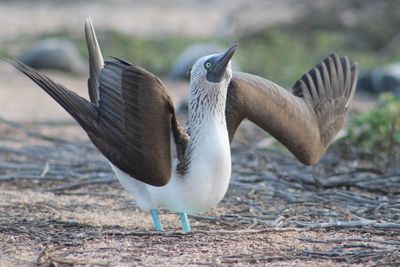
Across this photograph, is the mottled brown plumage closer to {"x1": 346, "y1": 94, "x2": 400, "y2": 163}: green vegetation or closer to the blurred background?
{"x1": 346, "y1": 94, "x2": 400, "y2": 163}: green vegetation

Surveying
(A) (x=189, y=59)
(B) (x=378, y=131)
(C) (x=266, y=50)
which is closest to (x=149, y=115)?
(B) (x=378, y=131)

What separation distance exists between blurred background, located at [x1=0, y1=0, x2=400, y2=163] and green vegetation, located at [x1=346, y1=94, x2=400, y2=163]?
3.14 meters

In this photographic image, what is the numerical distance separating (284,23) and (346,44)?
1256 mm

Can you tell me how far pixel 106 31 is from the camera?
17.8m

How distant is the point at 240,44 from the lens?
17156 mm

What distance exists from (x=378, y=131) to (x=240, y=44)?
8.59m

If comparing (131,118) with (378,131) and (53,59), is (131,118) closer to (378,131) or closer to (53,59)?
(378,131)

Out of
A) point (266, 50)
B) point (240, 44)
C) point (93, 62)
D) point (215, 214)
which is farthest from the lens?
point (240, 44)

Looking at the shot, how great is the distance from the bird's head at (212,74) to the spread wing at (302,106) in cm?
41

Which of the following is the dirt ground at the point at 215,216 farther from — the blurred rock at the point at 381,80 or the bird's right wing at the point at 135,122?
the blurred rock at the point at 381,80

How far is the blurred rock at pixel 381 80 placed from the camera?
13359mm

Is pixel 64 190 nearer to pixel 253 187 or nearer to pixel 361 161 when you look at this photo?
pixel 253 187

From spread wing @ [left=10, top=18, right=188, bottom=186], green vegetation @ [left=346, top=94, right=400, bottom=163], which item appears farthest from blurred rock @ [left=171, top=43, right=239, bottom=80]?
spread wing @ [left=10, top=18, right=188, bottom=186]

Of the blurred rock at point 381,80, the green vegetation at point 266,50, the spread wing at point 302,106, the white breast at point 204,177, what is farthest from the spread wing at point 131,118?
the green vegetation at point 266,50
